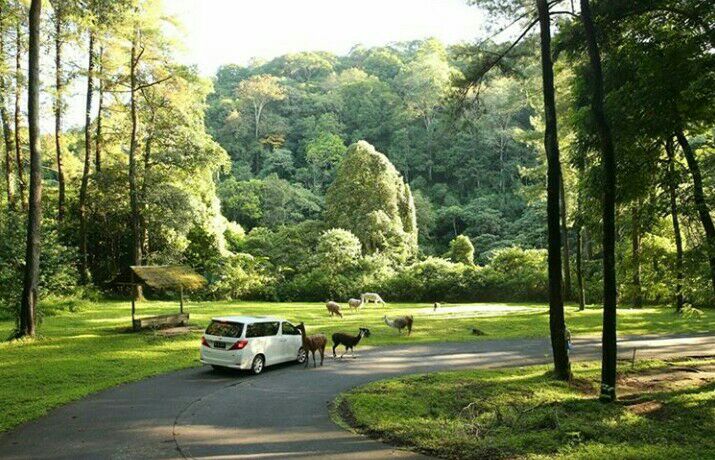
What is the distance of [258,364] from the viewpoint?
48.8ft

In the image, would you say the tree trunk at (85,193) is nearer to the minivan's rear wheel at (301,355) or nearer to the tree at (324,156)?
the minivan's rear wheel at (301,355)

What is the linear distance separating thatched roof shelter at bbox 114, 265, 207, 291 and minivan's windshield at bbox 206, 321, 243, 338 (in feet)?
23.0

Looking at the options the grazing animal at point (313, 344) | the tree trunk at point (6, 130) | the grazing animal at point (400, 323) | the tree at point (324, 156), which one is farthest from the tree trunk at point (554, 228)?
the tree at point (324, 156)

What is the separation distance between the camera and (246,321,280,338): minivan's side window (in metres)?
14.8

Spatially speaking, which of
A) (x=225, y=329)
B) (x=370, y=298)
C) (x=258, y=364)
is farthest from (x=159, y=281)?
(x=370, y=298)

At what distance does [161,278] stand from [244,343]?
8536 millimetres

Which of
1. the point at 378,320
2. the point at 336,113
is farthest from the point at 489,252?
the point at 336,113

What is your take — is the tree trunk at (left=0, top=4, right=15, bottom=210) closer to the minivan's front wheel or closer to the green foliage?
the green foliage

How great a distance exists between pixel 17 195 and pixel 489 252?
3855 centimetres

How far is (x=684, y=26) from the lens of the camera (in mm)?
13328

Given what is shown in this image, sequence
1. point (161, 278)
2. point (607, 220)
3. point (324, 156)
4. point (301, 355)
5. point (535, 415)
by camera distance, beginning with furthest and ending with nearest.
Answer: point (324, 156), point (161, 278), point (301, 355), point (607, 220), point (535, 415)

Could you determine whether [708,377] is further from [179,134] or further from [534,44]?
[179,134]

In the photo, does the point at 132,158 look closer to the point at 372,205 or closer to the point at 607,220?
the point at 372,205

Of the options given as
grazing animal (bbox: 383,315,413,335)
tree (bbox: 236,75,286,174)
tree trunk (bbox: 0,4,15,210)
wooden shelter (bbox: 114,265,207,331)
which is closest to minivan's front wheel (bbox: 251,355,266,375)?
wooden shelter (bbox: 114,265,207,331)
